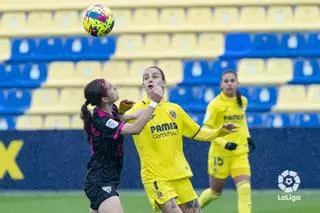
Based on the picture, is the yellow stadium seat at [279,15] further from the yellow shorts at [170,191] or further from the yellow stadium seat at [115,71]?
the yellow shorts at [170,191]

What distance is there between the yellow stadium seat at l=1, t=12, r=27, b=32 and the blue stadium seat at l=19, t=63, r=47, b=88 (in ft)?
3.42

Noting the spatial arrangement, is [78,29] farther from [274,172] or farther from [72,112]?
[274,172]

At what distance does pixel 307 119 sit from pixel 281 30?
1.88m

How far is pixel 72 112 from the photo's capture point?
1612 cm

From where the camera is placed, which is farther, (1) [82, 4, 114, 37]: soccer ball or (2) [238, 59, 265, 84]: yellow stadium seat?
(2) [238, 59, 265, 84]: yellow stadium seat

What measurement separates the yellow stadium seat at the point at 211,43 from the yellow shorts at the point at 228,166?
559 cm

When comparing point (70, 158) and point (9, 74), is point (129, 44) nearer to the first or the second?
point (9, 74)

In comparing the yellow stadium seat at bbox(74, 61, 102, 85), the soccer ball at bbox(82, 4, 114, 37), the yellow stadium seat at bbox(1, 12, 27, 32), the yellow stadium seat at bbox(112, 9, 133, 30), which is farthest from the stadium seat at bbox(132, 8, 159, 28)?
the soccer ball at bbox(82, 4, 114, 37)

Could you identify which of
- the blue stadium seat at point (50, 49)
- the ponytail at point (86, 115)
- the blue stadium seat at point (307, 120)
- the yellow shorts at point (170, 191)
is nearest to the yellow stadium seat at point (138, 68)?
the blue stadium seat at point (50, 49)

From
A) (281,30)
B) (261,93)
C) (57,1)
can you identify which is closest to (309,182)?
(261,93)

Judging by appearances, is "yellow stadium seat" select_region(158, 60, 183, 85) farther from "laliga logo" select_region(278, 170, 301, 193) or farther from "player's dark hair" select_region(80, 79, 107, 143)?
"player's dark hair" select_region(80, 79, 107, 143)

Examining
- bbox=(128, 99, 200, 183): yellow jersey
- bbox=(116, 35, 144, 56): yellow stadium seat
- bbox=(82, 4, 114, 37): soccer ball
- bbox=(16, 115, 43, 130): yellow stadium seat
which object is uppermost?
bbox=(82, 4, 114, 37): soccer ball

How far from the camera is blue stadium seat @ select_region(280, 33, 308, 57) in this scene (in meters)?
15.8

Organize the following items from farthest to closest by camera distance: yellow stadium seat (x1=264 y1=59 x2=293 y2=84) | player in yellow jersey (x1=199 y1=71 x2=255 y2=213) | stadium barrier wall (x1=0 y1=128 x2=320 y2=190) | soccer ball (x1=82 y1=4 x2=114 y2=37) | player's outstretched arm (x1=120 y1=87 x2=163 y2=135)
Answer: yellow stadium seat (x1=264 y1=59 x2=293 y2=84) < stadium barrier wall (x1=0 y1=128 x2=320 y2=190) < player in yellow jersey (x1=199 y1=71 x2=255 y2=213) < soccer ball (x1=82 y1=4 x2=114 y2=37) < player's outstretched arm (x1=120 y1=87 x2=163 y2=135)
